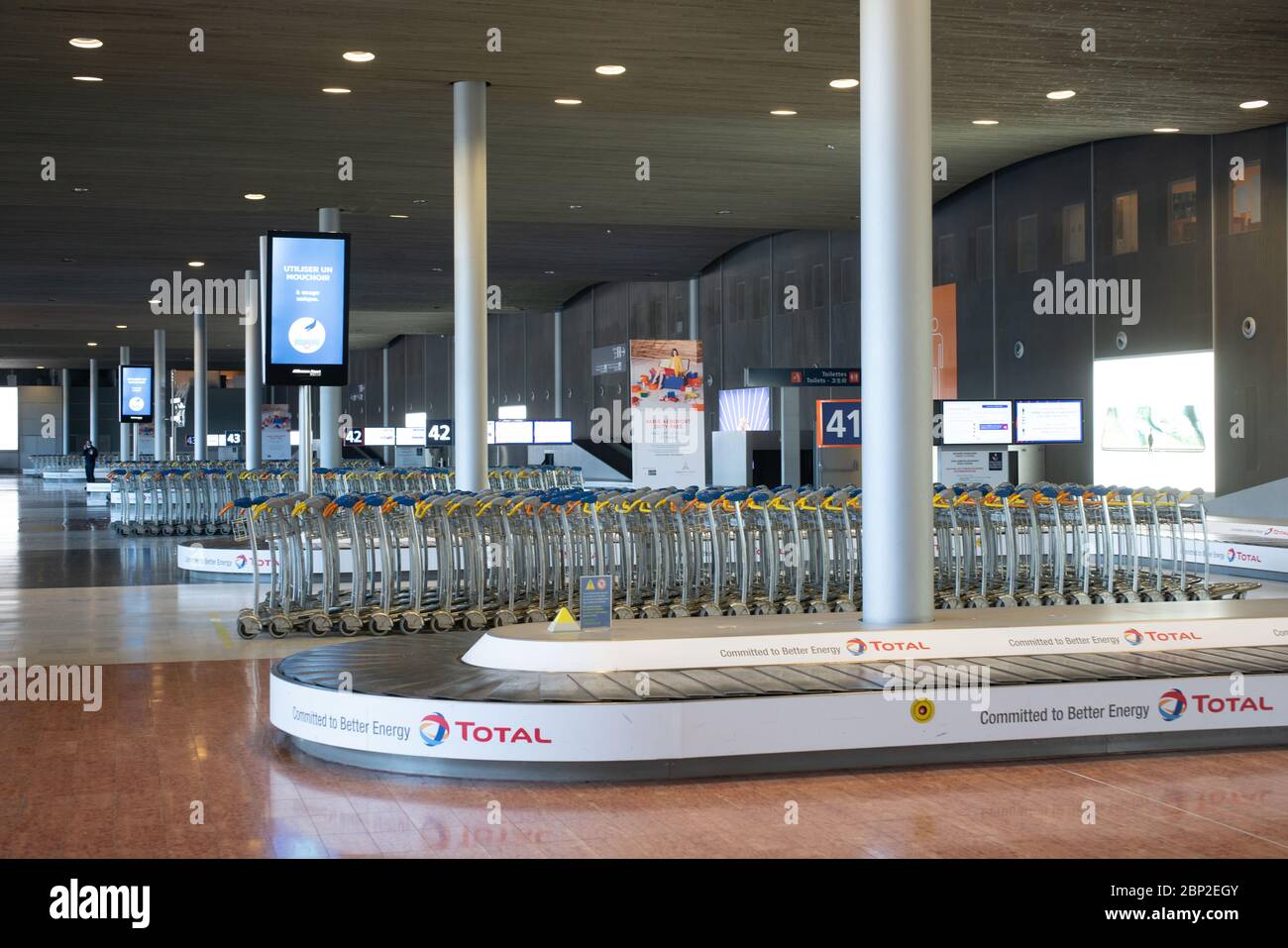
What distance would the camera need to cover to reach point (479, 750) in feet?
19.9

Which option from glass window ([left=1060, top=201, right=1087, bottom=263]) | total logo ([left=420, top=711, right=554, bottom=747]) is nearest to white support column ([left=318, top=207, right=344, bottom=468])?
glass window ([left=1060, top=201, right=1087, bottom=263])

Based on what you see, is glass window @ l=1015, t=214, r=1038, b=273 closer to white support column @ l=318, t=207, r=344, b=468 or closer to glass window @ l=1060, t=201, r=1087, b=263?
glass window @ l=1060, t=201, r=1087, b=263

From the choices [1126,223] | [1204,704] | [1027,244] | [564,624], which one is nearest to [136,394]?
[1027,244]

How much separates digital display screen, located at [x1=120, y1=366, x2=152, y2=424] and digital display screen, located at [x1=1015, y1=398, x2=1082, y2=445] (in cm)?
2555

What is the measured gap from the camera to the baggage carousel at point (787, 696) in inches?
238

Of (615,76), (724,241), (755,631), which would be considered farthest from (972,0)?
(724,241)

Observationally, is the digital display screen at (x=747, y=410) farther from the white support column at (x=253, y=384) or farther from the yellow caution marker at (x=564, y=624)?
the yellow caution marker at (x=564, y=624)

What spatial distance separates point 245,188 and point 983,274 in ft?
32.5

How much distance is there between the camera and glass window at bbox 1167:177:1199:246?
52.5ft

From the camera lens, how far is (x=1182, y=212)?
1617cm

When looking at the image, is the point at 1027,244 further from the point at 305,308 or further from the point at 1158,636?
the point at 1158,636

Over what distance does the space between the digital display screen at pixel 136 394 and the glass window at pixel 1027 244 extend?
24300 mm

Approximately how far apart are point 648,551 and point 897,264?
195 inches

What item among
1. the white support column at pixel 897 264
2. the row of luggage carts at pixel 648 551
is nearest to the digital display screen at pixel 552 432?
A: the row of luggage carts at pixel 648 551
